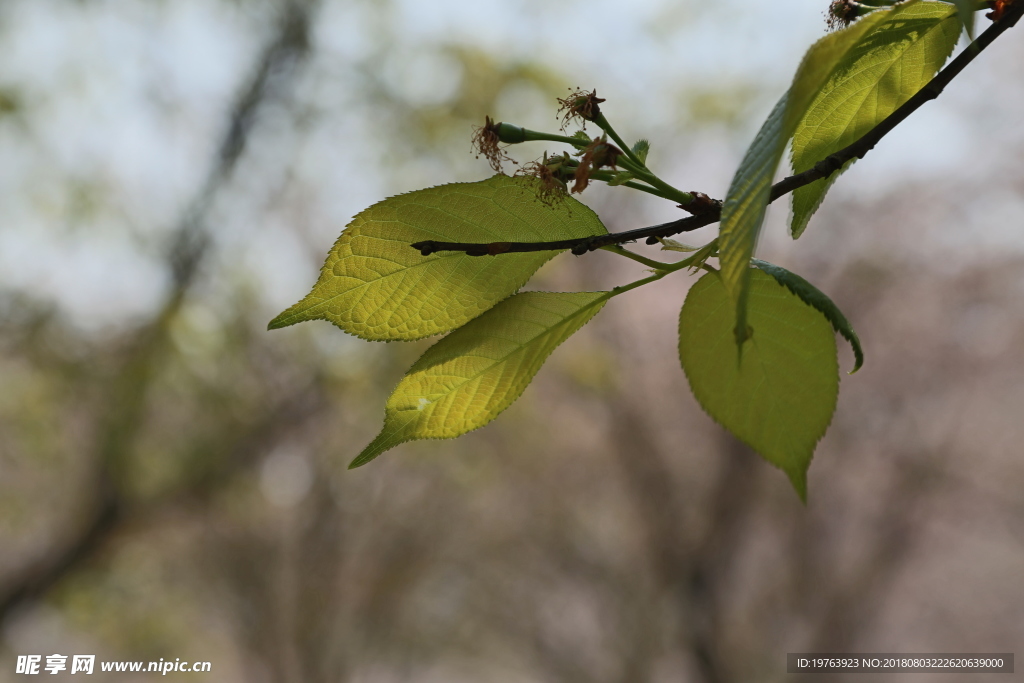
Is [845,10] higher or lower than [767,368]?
higher

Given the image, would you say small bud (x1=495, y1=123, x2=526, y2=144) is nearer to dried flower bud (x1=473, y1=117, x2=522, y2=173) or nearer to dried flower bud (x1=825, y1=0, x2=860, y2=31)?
dried flower bud (x1=473, y1=117, x2=522, y2=173)

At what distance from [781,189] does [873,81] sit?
8cm

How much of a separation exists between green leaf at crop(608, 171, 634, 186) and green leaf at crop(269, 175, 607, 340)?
0.4 inches

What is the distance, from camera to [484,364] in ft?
0.60

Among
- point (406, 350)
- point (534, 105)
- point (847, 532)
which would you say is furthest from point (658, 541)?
point (534, 105)

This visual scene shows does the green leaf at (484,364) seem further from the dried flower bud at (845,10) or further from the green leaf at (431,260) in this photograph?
the dried flower bud at (845,10)

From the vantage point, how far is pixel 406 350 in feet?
6.95

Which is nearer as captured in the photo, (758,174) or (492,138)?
(758,174)

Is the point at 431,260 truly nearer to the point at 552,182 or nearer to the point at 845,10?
the point at 552,182

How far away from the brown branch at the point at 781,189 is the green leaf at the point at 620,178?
0.05 feet

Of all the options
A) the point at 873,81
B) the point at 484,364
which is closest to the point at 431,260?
the point at 484,364

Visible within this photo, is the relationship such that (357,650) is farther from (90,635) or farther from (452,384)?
(452,384)

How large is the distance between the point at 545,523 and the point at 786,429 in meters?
2.27

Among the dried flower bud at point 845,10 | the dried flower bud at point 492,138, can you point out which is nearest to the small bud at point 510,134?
the dried flower bud at point 492,138
